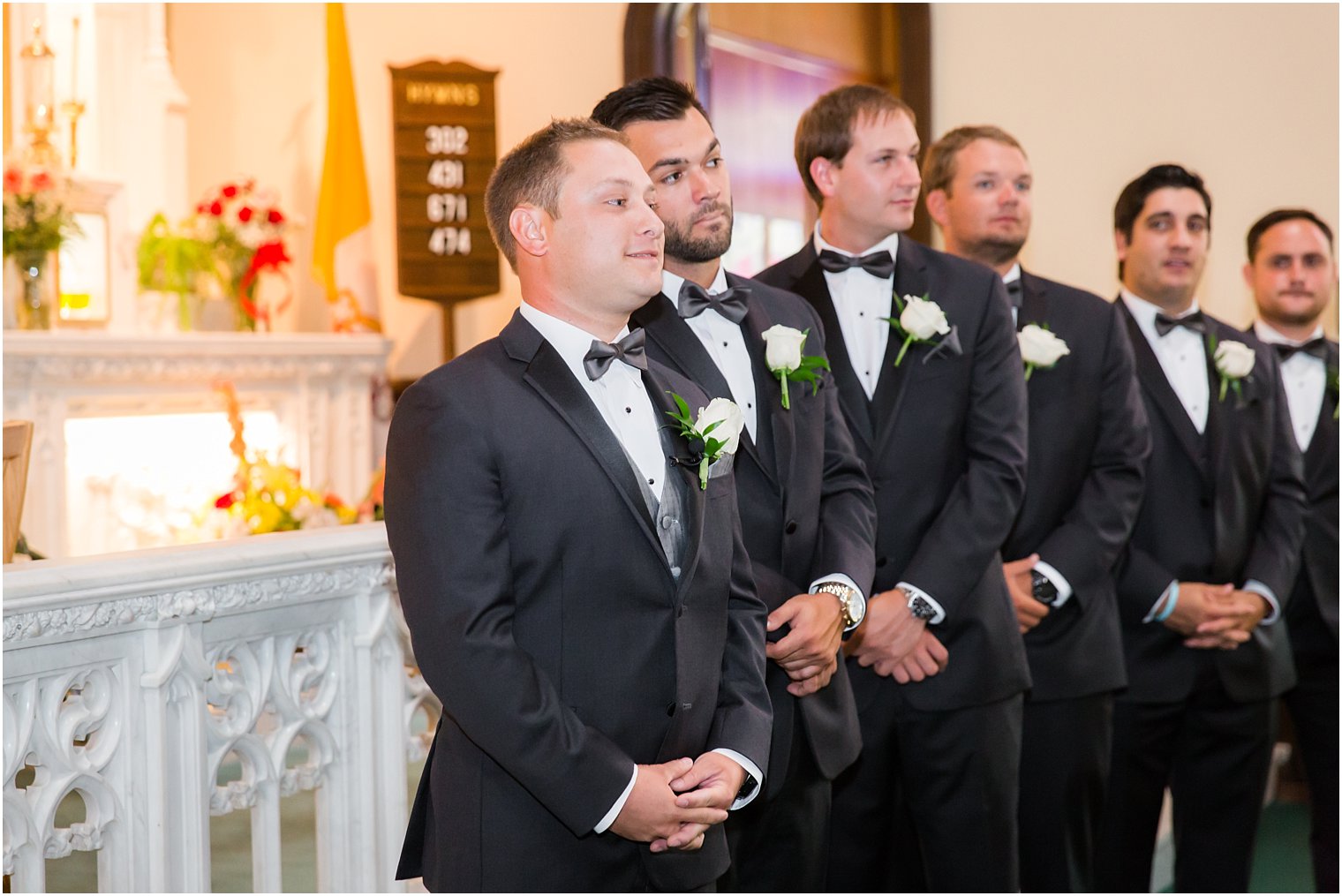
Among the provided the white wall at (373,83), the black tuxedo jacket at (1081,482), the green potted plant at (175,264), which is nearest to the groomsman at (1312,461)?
the black tuxedo jacket at (1081,482)

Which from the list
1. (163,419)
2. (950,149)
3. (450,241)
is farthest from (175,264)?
(950,149)

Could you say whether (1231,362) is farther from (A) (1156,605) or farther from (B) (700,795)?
(B) (700,795)

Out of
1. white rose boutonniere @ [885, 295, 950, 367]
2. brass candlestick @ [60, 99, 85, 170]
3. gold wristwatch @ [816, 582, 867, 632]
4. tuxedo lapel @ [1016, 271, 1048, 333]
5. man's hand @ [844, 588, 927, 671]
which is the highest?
brass candlestick @ [60, 99, 85, 170]

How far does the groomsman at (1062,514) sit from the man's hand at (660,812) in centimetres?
138

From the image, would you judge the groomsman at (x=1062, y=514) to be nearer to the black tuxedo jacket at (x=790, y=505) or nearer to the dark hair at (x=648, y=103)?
the black tuxedo jacket at (x=790, y=505)

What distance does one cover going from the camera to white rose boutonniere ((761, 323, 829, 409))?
233cm

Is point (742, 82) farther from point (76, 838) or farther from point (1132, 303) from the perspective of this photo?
point (76, 838)

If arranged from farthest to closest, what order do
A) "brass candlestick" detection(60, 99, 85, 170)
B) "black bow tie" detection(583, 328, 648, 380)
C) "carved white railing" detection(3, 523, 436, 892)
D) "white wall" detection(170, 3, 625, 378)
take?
"white wall" detection(170, 3, 625, 378) → "brass candlestick" detection(60, 99, 85, 170) → "carved white railing" detection(3, 523, 436, 892) → "black bow tie" detection(583, 328, 648, 380)

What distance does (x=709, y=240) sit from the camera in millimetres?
2395

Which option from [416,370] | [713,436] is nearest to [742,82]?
[416,370]

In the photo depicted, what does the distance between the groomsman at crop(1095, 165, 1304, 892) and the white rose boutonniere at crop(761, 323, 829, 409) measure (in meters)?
1.37

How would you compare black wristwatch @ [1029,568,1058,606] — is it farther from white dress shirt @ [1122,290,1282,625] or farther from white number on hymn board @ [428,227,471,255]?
white number on hymn board @ [428,227,471,255]

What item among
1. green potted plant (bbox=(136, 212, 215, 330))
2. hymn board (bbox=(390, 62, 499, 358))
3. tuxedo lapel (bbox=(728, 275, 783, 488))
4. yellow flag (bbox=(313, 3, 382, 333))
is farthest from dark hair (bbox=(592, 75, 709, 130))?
yellow flag (bbox=(313, 3, 382, 333))

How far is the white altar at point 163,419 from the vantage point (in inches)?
240
